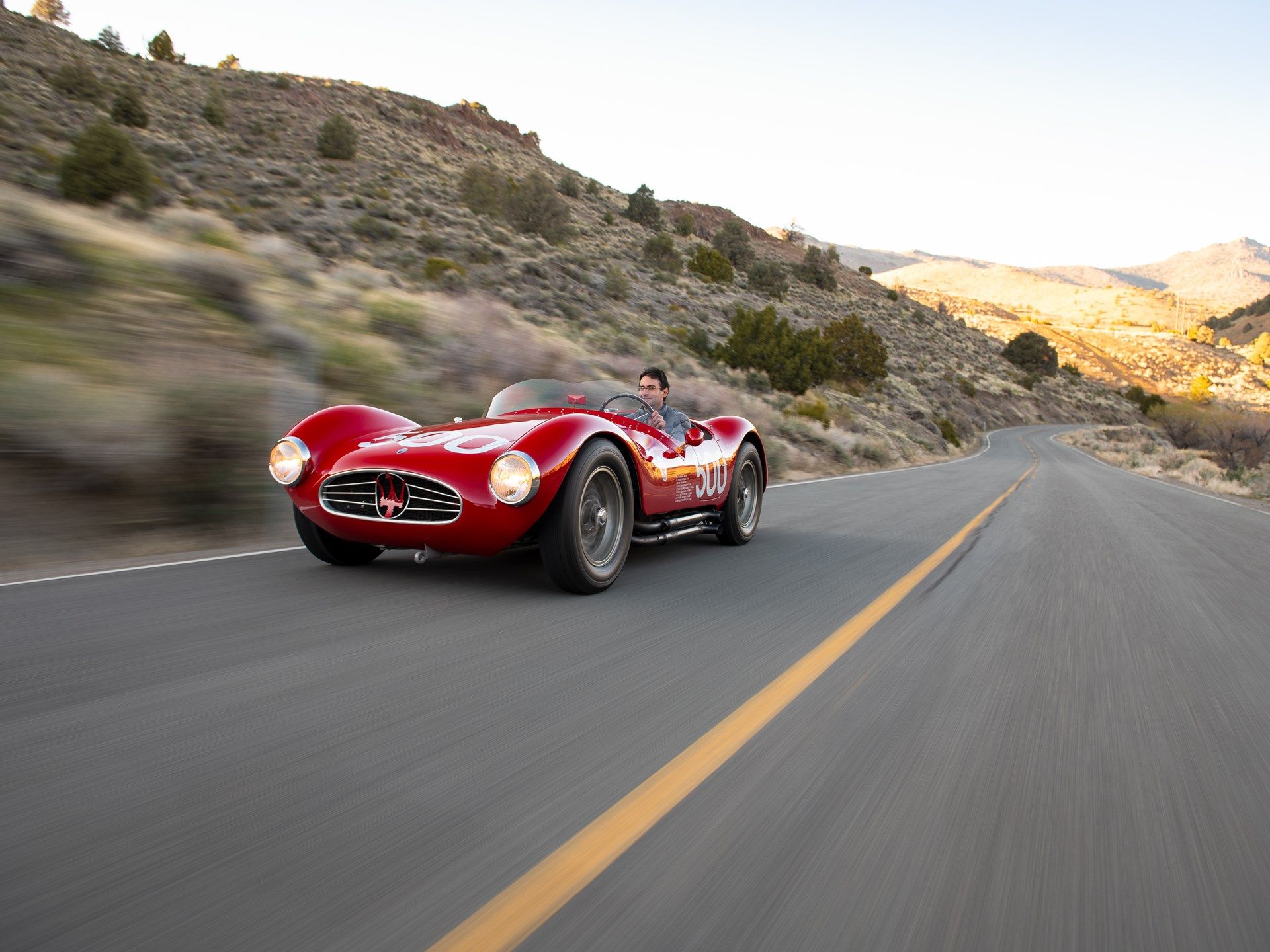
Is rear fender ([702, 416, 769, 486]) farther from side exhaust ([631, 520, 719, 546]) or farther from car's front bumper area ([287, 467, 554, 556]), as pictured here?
car's front bumper area ([287, 467, 554, 556])

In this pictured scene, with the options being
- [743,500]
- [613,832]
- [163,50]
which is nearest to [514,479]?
[613,832]

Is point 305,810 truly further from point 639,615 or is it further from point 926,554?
point 926,554

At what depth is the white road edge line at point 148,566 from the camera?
4.99 meters

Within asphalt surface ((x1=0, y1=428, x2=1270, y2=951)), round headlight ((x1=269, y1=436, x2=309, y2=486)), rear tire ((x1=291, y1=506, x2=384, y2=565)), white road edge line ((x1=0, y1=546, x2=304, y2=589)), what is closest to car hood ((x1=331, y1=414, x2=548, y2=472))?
round headlight ((x1=269, y1=436, x2=309, y2=486))

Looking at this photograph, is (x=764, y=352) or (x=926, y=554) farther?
(x=764, y=352)

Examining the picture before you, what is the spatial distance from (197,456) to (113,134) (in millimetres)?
16617

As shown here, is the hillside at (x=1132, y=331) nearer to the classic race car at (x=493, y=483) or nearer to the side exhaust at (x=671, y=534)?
the side exhaust at (x=671, y=534)

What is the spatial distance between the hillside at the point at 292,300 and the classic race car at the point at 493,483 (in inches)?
89.9

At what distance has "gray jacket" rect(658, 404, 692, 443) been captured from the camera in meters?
6.70

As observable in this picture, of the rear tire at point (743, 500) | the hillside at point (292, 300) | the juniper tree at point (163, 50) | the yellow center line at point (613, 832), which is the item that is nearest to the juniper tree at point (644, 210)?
the hillside at point (292, 300)

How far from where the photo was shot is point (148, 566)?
551cm

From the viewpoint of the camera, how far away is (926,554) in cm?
754

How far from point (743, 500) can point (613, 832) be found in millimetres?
5709

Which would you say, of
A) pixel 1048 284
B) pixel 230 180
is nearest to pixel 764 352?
pixel 230 180
